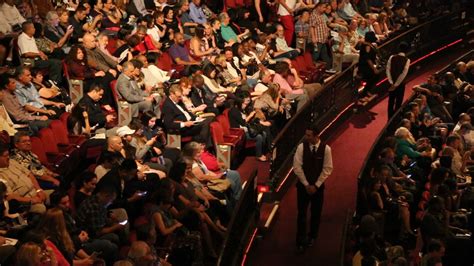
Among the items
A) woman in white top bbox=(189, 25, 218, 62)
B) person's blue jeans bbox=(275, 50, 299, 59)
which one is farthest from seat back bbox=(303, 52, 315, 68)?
woman in white top bbox=(189, 25, 218, 62)

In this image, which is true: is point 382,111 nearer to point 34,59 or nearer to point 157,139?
point 157,139

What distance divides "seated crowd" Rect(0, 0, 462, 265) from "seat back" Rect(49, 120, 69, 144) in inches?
1.2

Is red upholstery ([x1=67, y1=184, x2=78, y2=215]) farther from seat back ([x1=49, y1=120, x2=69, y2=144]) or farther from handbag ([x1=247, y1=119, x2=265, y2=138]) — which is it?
handbag ([x1=247, y1=119, x2=265, y2=138])

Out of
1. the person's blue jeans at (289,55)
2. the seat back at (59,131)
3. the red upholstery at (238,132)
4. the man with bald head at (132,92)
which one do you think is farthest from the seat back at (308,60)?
the seat back at (59,131)

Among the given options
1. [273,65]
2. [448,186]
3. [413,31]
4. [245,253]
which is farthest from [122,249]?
[413,31]

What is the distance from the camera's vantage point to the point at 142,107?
10.1m

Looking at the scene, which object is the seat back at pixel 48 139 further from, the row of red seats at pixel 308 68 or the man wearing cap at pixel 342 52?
the man wearing cap at pixel 342 52

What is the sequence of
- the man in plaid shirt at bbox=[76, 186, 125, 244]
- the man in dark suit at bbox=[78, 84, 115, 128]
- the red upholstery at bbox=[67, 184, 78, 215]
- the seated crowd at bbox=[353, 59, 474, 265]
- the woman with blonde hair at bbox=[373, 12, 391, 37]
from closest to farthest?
1. the man in plaid shirt at bbox=[76, 186, 125, 244]
2. the red upholstery at bbox=[67, 184, 78, 215]
3. the seated crowd at bbox=[353, 59, 474, 265]
4. the man in dark suit at bbox=[78, 84, 115, 128]
5. the woman with blonde hair at bbox=[373, 12, 391, 37]

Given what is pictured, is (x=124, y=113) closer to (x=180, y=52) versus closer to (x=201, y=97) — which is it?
(x=201, y=97)

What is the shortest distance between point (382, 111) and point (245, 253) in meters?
5.26

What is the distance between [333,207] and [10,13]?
4806 millimetres

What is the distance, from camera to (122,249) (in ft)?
23.7

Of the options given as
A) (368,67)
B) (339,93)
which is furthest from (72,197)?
(368,67)

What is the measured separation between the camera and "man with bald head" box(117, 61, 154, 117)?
10047 millimetres
